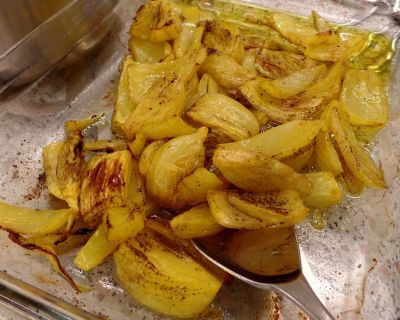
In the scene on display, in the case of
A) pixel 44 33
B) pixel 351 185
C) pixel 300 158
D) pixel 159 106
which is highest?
pixel 44 33

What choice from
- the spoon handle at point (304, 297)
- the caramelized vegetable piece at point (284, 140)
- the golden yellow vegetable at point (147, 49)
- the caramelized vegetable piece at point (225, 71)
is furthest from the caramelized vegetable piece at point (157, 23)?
the spoon handle at point (304, 297)

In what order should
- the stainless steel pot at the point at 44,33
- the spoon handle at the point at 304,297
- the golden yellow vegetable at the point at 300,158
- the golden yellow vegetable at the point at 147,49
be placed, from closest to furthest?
the spoon handle at the point at 304,297 < the golden yellow vegetable at the point at 300,158 < the stainless steel pot at the point at 44,33 < the golden yellow vegetable at the point at 147,49

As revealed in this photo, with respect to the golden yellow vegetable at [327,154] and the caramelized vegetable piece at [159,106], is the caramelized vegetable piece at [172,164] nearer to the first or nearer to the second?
the caramelized vegetable piece at [159,106]

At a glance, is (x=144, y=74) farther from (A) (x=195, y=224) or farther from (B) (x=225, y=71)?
(A) (x=195, y=224)

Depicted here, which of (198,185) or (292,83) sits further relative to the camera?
(292,83)

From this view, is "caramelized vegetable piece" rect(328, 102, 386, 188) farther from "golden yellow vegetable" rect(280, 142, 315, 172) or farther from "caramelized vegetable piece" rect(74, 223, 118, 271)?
"caramelized vegetable piece" rect(74, 223, 118, 271)

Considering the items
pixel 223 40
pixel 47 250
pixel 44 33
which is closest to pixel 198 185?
pixel 47 250

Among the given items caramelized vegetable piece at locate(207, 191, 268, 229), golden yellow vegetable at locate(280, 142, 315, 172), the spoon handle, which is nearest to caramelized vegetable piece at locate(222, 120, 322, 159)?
golden yellow vegetable at locate(280, 142, 315, 172)
